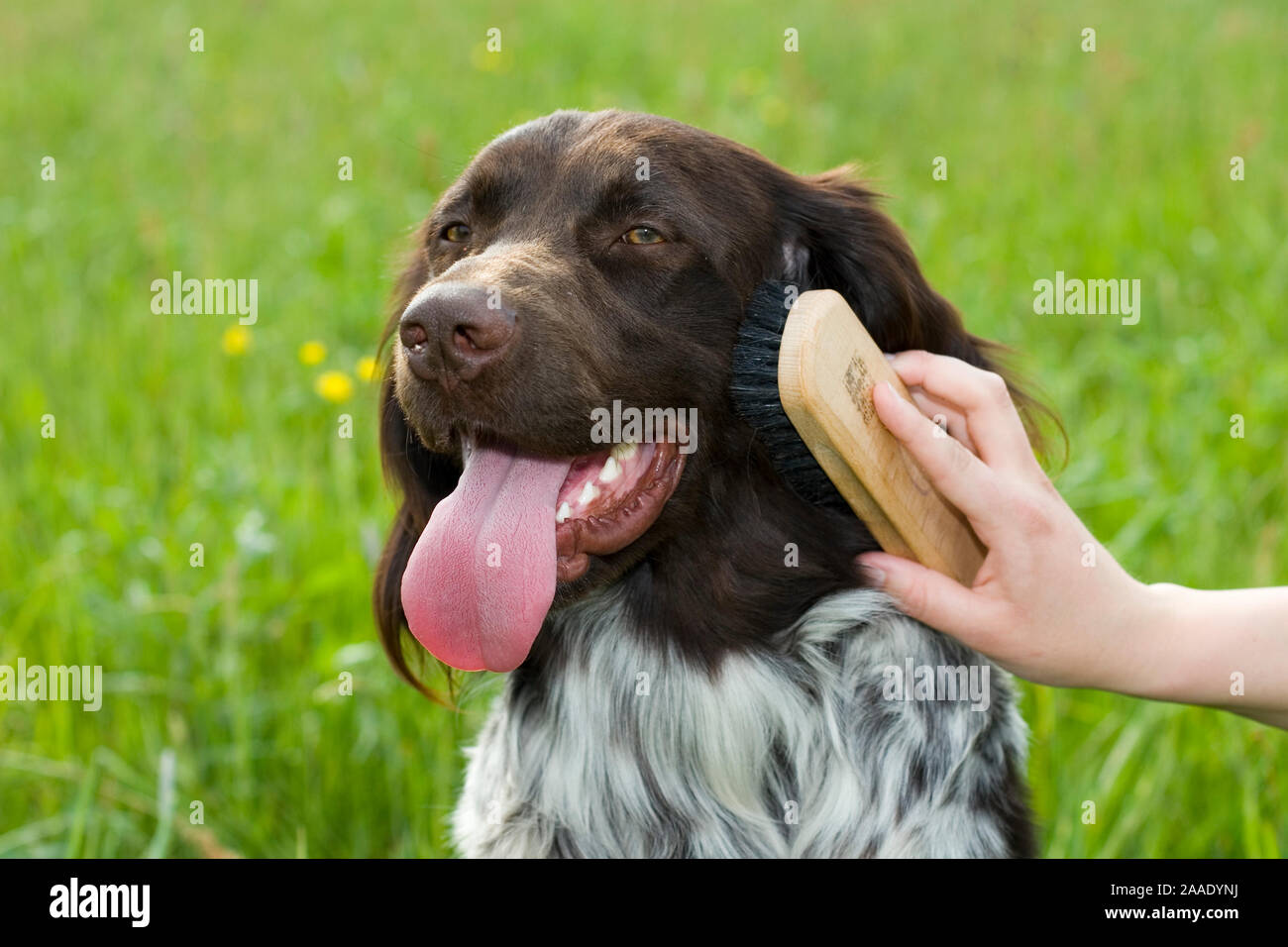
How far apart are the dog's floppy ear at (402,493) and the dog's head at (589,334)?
3 centimetres

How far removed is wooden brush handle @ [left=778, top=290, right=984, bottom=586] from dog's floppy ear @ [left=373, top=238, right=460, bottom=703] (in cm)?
86

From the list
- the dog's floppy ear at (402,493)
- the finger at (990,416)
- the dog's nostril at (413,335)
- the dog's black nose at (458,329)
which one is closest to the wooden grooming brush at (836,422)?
the finger at (990,416)

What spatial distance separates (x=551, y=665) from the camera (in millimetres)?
2619

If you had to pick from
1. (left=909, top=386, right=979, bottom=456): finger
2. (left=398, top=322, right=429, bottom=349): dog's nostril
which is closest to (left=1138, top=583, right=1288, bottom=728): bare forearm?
(left=909, top=386, right=979, bottom=456): finger

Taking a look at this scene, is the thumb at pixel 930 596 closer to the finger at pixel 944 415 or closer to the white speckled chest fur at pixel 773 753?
the white speckled chest fur at pixel 773 753

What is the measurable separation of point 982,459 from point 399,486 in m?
1.24

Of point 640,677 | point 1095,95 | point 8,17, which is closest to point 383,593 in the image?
point 640,677

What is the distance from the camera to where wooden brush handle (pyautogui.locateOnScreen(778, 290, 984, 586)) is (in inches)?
86.4

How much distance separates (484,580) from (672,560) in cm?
43

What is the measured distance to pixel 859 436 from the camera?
88.0 inches

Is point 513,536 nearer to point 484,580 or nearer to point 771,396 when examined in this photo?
point 484,580

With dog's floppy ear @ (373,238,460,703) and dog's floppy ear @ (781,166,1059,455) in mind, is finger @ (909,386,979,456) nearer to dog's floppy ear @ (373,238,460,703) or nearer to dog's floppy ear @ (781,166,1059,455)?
dog's floppy ear @ (781,166,1059,455)

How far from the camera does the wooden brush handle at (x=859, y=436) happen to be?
7.20ft
